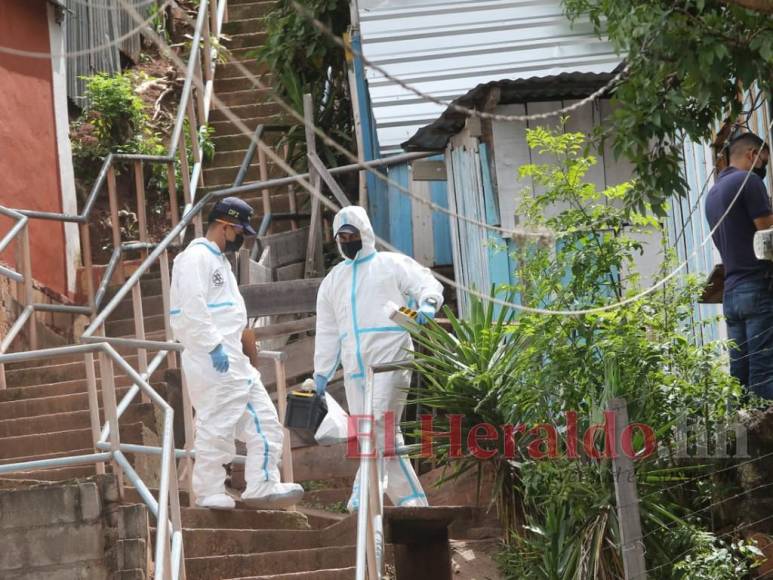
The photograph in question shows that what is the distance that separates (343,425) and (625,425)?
2.15 metres

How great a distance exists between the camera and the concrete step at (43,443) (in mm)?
11445

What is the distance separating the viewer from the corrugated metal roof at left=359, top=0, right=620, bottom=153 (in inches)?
585

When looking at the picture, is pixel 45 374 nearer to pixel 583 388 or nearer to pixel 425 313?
pixel 425 313

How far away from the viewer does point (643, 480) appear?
9.20m

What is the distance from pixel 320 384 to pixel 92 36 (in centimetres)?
857

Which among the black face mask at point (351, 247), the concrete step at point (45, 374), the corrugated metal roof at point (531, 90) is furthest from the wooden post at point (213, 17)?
the black face mask at point (351, 247)

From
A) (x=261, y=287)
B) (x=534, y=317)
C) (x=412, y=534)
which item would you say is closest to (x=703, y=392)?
(x=534, y=317)

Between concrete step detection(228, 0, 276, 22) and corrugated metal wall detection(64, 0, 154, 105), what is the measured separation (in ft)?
3.36

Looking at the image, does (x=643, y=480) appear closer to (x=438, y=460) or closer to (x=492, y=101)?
(x=438, y=460)

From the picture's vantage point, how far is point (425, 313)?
10469 mm

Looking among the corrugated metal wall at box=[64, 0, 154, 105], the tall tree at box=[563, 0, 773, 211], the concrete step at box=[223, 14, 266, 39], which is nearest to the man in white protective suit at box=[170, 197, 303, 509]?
the tall tree at box=[563, 0, 773, 211]

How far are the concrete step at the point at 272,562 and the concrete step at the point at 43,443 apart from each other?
5.81 feet

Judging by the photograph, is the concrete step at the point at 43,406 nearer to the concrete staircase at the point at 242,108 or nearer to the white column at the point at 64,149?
the white column at the point at 64,149

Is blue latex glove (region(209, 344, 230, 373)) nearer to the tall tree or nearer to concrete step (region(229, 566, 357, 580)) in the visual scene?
concrete step (region(229, 566, 357, 580))
